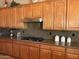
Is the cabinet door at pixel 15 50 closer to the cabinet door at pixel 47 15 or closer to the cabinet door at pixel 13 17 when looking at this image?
the cabinet door at pixel 13 17

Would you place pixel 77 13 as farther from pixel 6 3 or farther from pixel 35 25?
pixel 6 3

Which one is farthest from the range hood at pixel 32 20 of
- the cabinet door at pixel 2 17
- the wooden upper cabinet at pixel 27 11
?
the cabinet door at pixel 2 17

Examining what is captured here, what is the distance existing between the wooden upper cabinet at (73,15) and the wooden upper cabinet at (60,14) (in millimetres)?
148

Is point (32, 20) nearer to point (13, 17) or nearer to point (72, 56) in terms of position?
point (13, 17)

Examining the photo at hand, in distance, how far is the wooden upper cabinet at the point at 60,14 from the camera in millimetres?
3656

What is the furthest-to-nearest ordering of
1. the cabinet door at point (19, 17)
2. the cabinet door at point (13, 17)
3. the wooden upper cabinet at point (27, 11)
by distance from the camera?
the cabinet door at point (13, 17) → the cabinet door at point (19, 17) → the wooden upper cabinet at point (27, 11)

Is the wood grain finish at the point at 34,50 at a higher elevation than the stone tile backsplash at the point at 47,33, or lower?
lower

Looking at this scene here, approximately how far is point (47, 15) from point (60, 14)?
0.45 metres

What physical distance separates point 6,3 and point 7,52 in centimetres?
221

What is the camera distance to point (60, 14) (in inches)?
147

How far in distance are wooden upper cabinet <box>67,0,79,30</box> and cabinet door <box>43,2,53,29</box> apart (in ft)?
1.92

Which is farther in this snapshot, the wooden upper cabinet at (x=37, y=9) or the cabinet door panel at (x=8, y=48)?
the cabinet door panel at (x=8, y=48)

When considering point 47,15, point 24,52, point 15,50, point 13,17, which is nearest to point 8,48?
point 15,50

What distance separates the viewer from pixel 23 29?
5.22 meters
